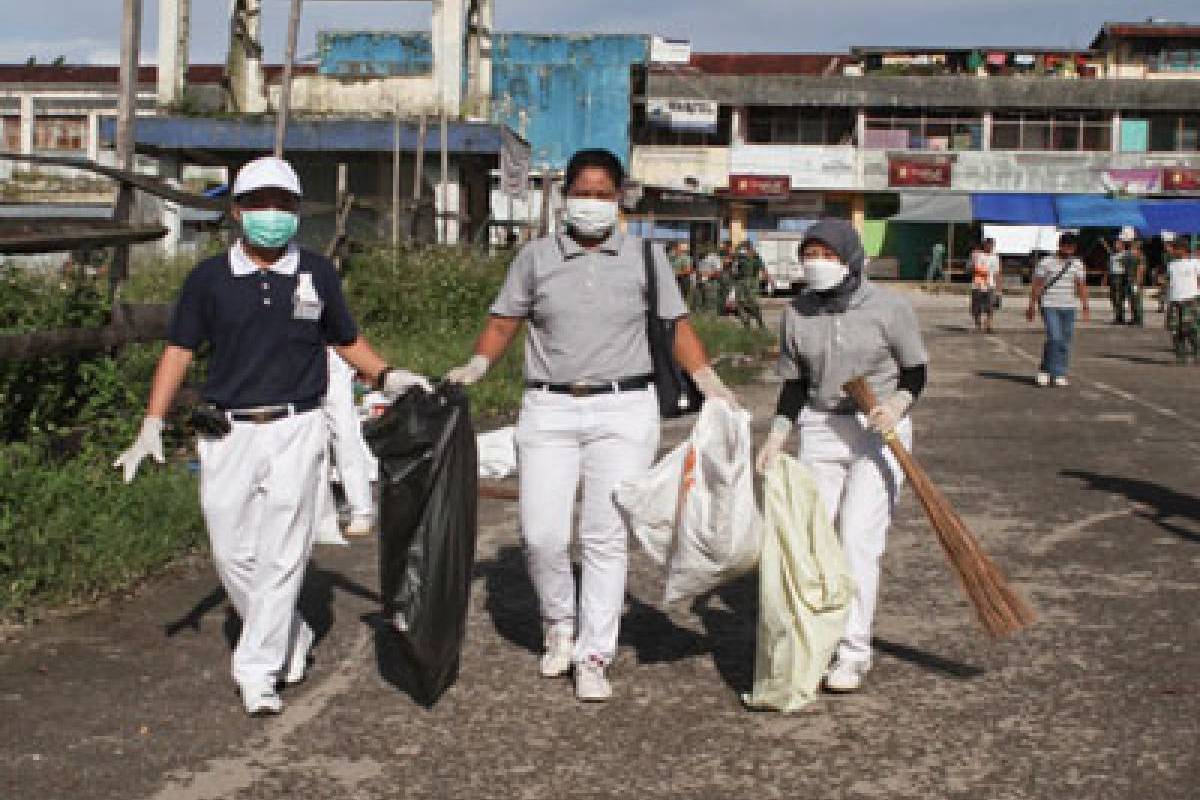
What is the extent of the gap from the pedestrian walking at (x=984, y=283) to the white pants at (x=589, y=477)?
25242 mm

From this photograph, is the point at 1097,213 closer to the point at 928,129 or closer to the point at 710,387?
the point at 928,129

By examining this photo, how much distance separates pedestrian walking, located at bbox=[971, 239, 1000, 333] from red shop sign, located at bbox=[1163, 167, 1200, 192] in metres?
28.2

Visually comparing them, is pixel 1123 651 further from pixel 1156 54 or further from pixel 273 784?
pixel 1156 54

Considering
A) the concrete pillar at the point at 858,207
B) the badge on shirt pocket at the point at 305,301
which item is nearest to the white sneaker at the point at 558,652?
the badge on shirt pocket at the point at 305,301

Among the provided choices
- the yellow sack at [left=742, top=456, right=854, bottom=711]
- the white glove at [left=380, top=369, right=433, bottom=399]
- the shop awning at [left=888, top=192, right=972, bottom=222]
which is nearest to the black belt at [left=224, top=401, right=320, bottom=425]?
the white glove at [left=380, top=369, right=433, bottom=399]

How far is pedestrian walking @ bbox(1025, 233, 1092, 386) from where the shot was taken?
57.2ft

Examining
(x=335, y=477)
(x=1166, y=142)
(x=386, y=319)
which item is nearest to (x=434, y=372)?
(x=386, y=319)

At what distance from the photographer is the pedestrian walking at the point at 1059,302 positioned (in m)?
17.4

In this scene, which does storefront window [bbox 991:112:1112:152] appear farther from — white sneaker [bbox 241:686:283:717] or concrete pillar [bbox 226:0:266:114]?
white sneaker [bbox 241:686:283:717]

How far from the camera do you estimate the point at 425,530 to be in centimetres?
514

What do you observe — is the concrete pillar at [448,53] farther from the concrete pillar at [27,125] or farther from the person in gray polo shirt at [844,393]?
the concrete pillar at [27,125]

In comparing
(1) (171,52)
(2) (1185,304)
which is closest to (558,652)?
(2) (1185,304)

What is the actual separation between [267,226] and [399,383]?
0.71 m

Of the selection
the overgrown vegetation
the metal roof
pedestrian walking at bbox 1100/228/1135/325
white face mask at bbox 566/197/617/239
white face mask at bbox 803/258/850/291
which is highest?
the metal roof
